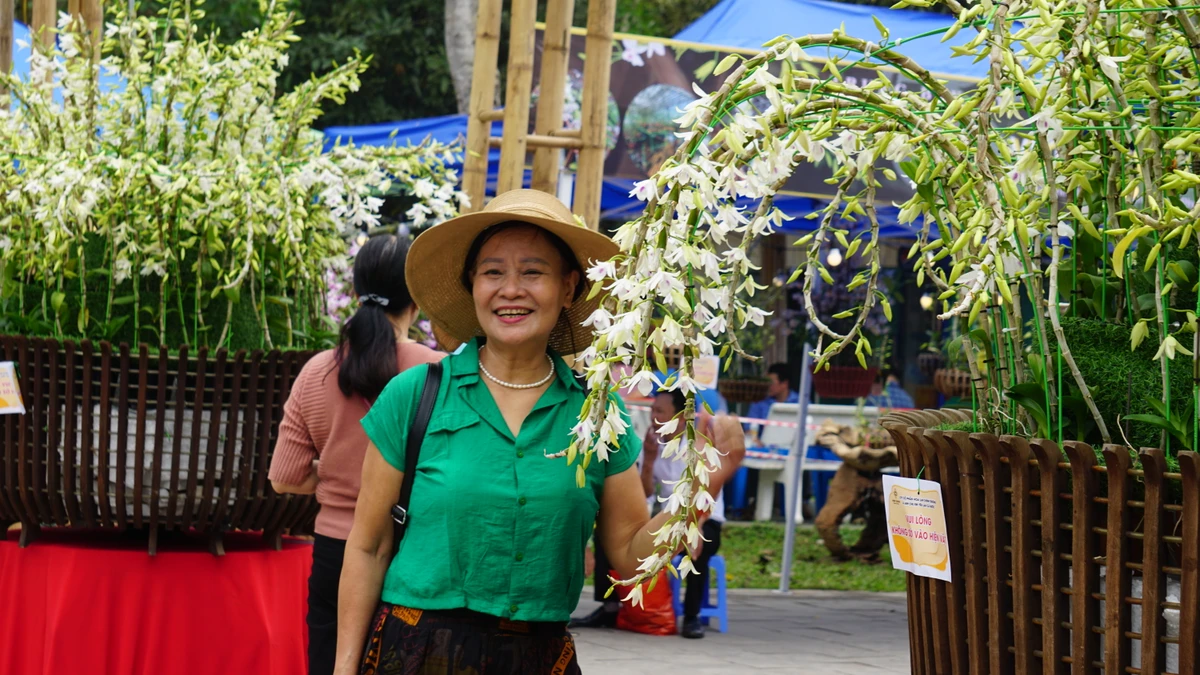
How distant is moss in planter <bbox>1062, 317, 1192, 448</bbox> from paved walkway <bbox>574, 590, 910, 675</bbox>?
422cm

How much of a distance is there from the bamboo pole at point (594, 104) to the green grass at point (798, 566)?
5445 mm

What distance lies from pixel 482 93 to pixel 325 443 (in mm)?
1253

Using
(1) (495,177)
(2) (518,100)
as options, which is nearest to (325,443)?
(2) (518,100)

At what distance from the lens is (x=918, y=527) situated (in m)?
2.16

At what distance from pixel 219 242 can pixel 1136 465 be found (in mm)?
2666

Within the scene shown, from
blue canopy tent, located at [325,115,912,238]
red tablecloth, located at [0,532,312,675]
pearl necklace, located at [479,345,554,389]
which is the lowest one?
red tablecloth, located at [0,532,312,675]

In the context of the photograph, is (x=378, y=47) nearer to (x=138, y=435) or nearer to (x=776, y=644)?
(x=776, y=644)

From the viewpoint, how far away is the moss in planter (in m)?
2.08

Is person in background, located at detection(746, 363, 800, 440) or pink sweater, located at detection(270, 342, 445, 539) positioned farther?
person in background, located at detection(746, 363, 800, 440)

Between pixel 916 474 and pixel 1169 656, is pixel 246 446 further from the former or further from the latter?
pixel 1169 656

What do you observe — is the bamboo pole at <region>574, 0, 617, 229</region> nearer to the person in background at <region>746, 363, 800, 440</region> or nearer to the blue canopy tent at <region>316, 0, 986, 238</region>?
the blue canopy tent at <region>316, 0, 986, 238</region>

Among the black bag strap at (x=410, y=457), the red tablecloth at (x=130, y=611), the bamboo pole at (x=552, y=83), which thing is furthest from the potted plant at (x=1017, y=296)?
the red tablecloth at (x=130, y=611)

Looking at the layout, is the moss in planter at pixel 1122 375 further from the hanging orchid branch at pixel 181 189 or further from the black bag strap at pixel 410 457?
the hanging orchid branch at pixel 181 189

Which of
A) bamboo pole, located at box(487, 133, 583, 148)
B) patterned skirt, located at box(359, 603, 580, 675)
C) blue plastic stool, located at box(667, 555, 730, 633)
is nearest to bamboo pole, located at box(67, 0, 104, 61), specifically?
bamboo pole, located at box(487, 133, 583, 148)
